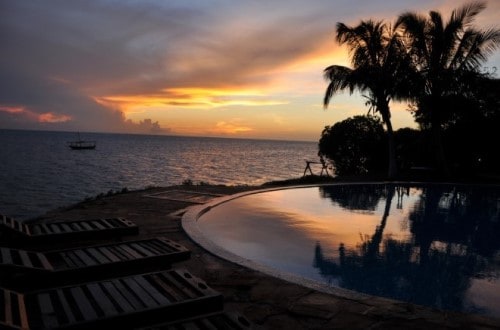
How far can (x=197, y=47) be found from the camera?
76.0 feet

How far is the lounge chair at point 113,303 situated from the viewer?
332 cm

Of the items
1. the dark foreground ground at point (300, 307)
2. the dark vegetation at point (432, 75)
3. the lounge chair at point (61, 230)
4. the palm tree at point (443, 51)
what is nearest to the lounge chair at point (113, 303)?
the dark foreground ground at point (300, 307)

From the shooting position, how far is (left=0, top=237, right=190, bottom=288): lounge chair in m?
4.19

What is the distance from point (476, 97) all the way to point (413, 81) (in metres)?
4.20

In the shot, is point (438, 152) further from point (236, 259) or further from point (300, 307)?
point (300, 307)

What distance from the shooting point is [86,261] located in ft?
16.7

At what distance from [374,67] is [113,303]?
18545 mm

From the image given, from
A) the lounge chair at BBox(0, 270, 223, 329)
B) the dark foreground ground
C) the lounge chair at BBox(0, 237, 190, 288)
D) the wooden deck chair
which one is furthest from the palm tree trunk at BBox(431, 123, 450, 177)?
the wooden deck chair

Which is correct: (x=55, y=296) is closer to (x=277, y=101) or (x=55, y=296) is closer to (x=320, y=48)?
(x=320, y=48)

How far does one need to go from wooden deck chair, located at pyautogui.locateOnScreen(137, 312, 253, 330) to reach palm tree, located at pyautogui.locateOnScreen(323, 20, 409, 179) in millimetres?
17832

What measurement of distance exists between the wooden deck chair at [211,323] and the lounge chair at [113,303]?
0.26 ft

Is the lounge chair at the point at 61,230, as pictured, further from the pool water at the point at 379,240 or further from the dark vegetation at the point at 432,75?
the dark vegetation at the point at 432,75

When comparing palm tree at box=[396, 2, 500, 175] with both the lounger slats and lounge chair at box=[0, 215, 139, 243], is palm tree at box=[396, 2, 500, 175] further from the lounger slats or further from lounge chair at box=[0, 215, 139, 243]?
the lounger slats

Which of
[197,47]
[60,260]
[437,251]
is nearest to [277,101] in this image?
[197,47]
